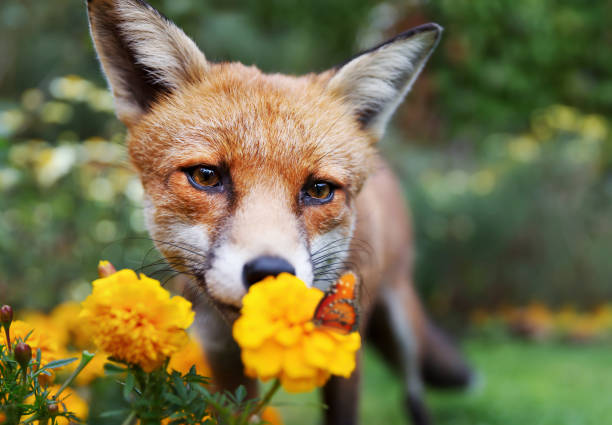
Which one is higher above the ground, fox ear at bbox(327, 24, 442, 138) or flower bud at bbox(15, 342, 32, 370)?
fox ear at bbox(327, 24, 442, 138)

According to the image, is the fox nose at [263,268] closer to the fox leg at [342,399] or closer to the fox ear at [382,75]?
the fox ear at [382,75]

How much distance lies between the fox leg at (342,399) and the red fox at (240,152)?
0.02 meters

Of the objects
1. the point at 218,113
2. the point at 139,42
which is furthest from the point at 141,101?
the point at 218,113

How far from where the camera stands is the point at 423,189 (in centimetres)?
656

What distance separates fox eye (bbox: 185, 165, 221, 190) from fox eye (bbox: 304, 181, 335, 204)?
0.30 m

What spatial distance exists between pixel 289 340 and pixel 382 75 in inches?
58.3

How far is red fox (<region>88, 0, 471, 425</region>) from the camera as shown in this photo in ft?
5.26

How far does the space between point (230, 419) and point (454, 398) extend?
12.9 feet

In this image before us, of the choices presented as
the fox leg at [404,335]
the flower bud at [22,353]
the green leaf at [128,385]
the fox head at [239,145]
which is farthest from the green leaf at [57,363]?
the fox leg at [404,335]

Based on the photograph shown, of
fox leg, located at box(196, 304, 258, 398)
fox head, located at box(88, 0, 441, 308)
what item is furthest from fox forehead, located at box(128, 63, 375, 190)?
fox leg, located at box(196, 304, 258, 398)

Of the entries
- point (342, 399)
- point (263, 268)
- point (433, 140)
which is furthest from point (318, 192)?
point (433, 140)

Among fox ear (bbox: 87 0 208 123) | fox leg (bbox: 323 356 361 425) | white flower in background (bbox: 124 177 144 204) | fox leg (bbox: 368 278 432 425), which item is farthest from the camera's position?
fox leg (bbox: 368 278 432 425)

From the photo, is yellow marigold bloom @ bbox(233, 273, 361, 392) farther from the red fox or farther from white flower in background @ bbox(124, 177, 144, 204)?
white flower in background @ bbox(124, 177, 144, 204)

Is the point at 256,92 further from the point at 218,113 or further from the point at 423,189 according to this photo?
the point at 423,189
